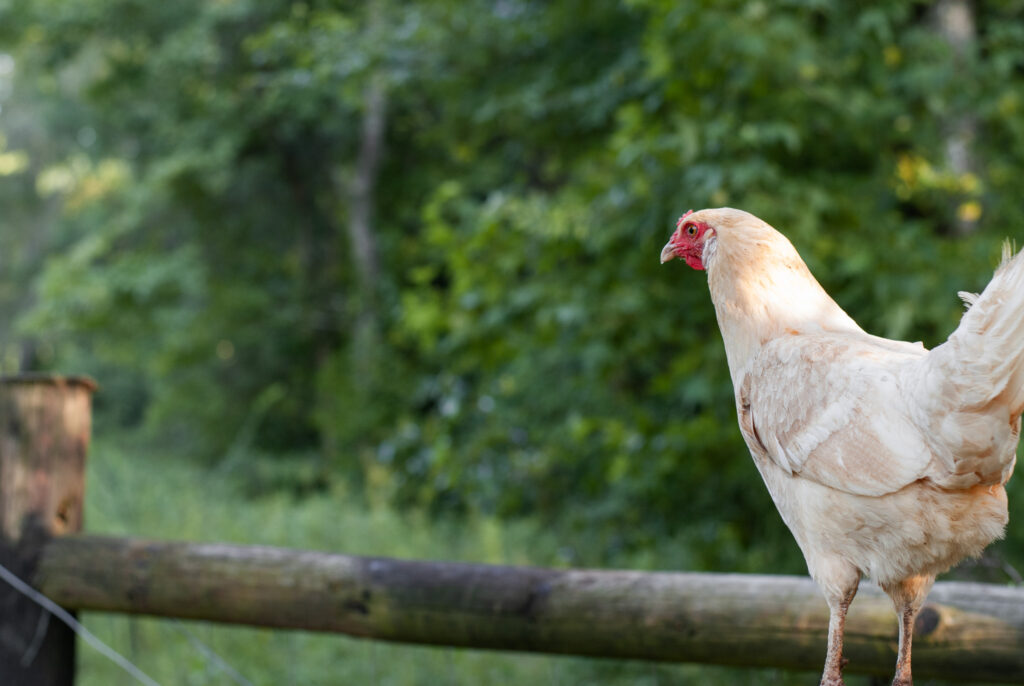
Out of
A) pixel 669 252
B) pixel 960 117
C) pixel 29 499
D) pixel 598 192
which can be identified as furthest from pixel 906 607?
pixel 960 117

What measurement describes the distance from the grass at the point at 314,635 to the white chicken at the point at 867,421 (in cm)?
168

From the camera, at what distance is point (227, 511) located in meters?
6.30

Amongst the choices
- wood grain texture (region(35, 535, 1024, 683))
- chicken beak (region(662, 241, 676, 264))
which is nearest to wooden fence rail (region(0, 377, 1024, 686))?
wood grain texture (region(35, 535, 1024, 683))

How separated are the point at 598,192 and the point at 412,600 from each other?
2004 millimetres

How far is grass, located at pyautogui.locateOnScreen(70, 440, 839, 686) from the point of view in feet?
13.5

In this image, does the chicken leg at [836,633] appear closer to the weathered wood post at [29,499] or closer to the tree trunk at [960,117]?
the weathered wood post at [29,499]

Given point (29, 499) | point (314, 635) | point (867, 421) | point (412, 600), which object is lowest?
point (314, 635)

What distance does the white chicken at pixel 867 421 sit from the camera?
1146 millimetres

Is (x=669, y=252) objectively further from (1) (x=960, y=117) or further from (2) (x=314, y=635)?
(2) (x=314, y=635)

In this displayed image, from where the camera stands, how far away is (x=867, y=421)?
1.29 meters

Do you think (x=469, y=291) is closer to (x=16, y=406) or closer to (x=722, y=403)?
(x=722, y=403)

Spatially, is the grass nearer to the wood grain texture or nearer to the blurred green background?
the blurred green background

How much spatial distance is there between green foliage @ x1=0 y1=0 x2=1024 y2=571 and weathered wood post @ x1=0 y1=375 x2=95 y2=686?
1.82 m

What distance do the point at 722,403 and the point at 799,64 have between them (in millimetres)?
1285
